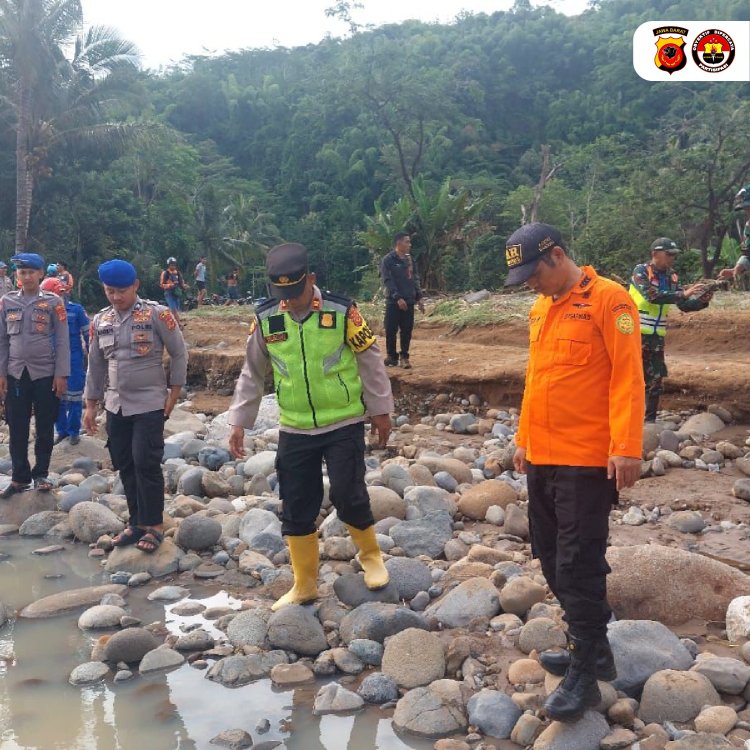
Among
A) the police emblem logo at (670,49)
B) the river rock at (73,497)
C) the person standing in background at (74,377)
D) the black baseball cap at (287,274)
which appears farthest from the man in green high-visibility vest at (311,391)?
the police emblem logo at (670,49)

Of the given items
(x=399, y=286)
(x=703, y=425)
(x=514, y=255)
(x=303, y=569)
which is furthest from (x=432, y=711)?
(x=399, y=286)

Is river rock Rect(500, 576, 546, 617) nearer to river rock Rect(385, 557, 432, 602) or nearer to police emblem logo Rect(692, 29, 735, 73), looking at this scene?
river rock Rect(385, 557, 432, 602)

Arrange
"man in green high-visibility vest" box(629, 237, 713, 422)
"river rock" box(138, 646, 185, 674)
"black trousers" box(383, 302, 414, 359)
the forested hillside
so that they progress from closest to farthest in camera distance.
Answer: "river rock" box(138, 646, 185, 674) → "man in green high-visibility vest" box(629, 237, 713, 422) → "black trousers" box(383, 302, 414, 359) → the forested hillside

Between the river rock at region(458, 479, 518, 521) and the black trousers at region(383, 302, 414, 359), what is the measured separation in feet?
14.0

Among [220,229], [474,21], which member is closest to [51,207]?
[220,229]

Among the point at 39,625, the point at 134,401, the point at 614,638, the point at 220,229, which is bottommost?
the point at 39,625

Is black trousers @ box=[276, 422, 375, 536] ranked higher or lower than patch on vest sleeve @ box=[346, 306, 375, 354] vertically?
lower

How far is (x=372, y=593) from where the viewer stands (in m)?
4.37

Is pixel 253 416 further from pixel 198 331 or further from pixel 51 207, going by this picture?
pixel 51 207

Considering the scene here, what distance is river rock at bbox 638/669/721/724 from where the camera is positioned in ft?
10.3

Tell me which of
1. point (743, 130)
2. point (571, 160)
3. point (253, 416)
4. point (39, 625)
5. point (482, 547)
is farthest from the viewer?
point (571, 160)

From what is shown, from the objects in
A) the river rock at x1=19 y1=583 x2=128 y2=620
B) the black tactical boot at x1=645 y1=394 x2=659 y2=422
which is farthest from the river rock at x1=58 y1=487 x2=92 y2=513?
the black tactical boot at x1=645 y1=394 x2=659 y2=422

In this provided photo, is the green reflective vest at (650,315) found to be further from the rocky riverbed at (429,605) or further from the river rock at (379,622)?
the river rock at (379,622)

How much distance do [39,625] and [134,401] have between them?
4.41 feet
